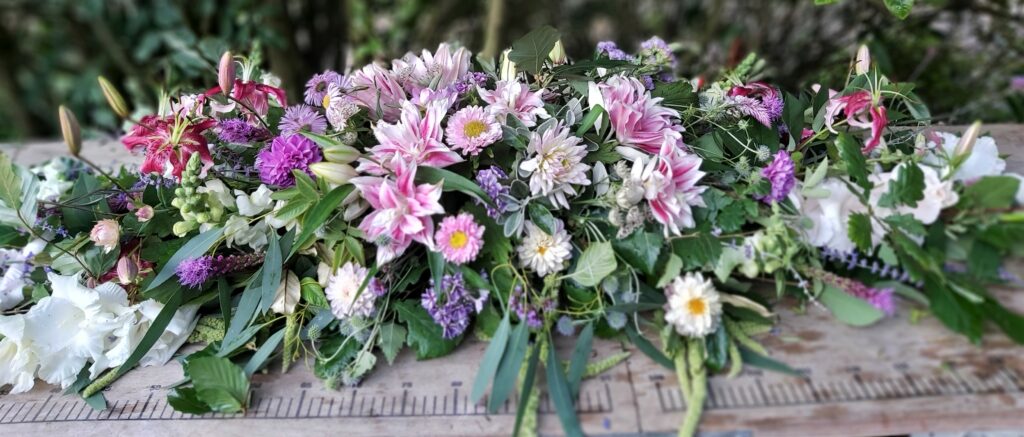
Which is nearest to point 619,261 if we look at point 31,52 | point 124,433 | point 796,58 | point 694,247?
point 694,247

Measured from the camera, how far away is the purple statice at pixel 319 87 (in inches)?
32.1

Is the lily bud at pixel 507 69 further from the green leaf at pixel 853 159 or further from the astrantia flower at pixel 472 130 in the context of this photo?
the green leaf at pixel 853 159

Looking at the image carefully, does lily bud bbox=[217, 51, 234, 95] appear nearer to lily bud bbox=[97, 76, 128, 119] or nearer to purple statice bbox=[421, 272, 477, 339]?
lily bud bbox=[97, 76, 128, 119]

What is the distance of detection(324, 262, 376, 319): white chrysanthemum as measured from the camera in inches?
27.3

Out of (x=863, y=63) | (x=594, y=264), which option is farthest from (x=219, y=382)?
(x=863, y=63)

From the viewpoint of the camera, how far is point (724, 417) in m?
0.64

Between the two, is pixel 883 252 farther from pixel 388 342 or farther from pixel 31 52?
pixel 31 52

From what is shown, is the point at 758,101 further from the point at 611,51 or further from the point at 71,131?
the point at 71,131

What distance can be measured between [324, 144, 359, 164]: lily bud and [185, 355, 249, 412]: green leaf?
0.27 metres

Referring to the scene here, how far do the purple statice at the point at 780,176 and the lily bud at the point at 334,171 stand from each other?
18.7 inches

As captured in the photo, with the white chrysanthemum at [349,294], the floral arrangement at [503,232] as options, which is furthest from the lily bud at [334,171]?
the white chrysanthemum at [349,294]

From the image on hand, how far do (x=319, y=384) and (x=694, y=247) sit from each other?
47 cm

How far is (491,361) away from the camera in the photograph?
67cm

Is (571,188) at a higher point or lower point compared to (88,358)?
higher
